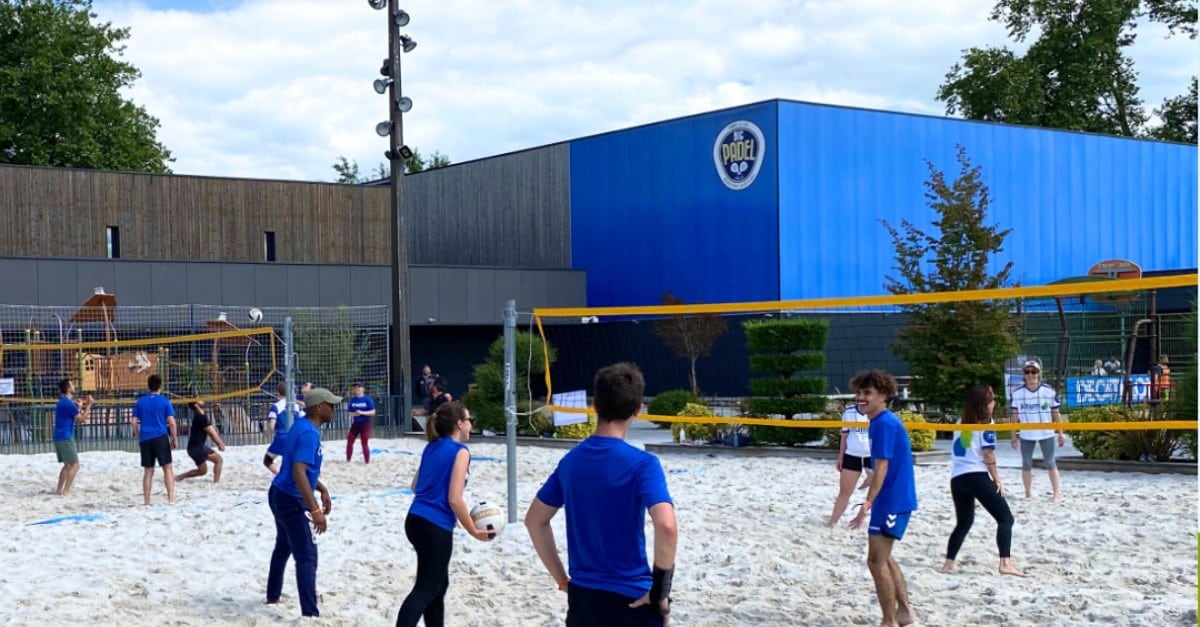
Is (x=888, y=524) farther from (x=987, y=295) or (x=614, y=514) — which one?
(x=987, y=295)

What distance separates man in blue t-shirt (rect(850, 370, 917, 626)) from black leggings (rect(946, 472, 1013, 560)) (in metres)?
1.37

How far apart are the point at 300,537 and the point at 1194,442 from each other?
1063 centimetres

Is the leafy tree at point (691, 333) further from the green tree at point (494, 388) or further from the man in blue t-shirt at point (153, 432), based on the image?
the man in blue t-shirt at point (153, 432)

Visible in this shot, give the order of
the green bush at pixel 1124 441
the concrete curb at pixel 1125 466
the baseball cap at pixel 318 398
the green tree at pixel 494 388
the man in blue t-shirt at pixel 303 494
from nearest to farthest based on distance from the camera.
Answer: the man in blue t-shirt at pixel 303 494 → the baseball cap at pixel 318 398 → the concrete curb at pixel 1125 466 → the green bush at pixel 1124 441 → the green tree at pixel 494 388

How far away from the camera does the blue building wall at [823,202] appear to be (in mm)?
29188

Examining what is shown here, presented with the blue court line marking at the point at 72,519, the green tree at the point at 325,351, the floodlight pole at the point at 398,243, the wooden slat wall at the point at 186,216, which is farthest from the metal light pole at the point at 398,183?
the blue court line marking at the point at 72,519

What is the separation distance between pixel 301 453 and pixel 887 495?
3.03m

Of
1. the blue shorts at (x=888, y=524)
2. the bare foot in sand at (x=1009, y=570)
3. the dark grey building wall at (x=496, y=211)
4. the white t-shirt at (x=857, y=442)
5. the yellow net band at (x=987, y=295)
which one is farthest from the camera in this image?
the dark grey building wall at (x=496, y=211)

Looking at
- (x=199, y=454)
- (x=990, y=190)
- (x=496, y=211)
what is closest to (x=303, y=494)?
(x=199, y=454)

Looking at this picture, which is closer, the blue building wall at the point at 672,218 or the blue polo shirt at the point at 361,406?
the blue polo shirt at the point at 361,406

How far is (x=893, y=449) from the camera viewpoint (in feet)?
22.7

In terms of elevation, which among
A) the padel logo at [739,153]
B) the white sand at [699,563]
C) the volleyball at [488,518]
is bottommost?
the white sand at [699,563]

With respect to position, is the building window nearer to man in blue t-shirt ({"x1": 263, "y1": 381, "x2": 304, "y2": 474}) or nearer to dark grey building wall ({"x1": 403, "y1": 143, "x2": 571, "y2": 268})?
dark grey building wall ({"x1": 403, "y1": 143, "x2": 571, "y2": 268})

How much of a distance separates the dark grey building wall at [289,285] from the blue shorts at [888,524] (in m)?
21.9
